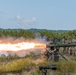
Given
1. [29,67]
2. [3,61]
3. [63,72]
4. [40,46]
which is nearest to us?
[63,72]

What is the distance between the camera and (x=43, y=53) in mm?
29078

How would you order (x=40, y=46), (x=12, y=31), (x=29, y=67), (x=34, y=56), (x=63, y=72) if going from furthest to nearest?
(x=12, y=31) < (x=34, y=56) < (x=29, y=67) < (x=40, y=46) < (x=63, y=72)

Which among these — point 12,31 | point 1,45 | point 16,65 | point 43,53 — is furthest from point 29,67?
point 12,31

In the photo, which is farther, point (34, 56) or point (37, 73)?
point (34, 56)

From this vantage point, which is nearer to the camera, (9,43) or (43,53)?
(9,43)

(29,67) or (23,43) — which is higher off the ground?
(23,43)

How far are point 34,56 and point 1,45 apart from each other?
8548mm

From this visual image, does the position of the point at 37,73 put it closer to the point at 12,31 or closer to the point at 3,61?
the point at 3,61

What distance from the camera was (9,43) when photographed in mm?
22984

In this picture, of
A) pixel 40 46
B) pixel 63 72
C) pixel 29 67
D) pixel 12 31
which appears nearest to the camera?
pixel 63 72

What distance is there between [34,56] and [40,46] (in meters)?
10.0

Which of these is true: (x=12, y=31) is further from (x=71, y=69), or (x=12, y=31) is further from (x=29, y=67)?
(x=71, y=69)

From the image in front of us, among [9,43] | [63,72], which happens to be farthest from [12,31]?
[63,72]

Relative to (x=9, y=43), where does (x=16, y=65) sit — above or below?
below
